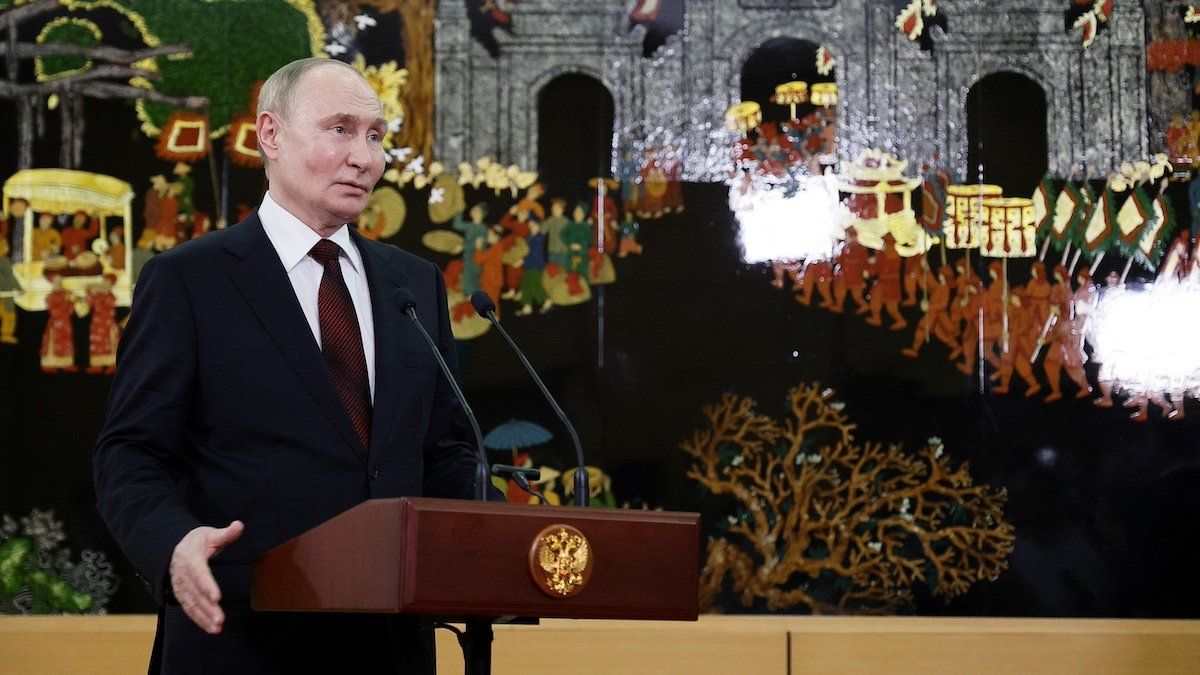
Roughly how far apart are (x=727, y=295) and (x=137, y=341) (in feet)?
10.2

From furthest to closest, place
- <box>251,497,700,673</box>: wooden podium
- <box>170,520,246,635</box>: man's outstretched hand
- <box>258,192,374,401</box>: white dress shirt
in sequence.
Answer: <box>258,192,374,401</box>: white dress shirt
<box>170,520,246,635</box>: man's outstretched hand
<box>251,497,700,673</box>: wooden podium

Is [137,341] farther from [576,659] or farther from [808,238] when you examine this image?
[808,238]

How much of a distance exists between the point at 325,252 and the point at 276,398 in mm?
259

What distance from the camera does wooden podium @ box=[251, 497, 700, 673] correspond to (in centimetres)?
131

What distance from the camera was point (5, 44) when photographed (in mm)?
4688

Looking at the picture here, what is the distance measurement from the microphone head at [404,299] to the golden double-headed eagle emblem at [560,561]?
481mm

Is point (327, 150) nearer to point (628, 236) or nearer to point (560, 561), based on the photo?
point (560, 561)

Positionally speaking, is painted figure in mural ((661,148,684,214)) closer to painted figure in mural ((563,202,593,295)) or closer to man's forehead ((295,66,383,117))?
painted figure in mural ((563,202,593,295))

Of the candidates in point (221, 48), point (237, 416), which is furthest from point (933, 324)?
point (237, 416)

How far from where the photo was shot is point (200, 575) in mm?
1423

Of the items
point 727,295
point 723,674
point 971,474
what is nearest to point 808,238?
point 727,295

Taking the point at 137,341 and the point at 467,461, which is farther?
the point at 467,461

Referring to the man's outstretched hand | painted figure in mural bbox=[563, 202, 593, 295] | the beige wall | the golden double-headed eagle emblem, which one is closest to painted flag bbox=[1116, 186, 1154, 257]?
the beige wall

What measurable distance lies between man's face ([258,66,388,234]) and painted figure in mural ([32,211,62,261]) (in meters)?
3.09
